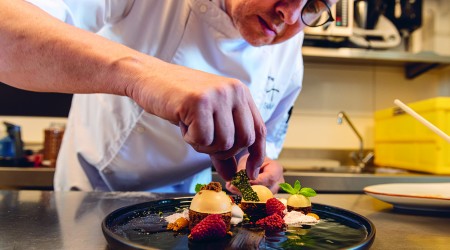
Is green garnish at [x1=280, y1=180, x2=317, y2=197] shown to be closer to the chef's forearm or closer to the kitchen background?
the chef's forearm

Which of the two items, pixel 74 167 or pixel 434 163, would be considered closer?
pixel 74 167

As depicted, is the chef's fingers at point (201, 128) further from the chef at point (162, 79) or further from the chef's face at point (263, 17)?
the chef's face at point (263, 17)

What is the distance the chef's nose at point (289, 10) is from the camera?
97 centimetres

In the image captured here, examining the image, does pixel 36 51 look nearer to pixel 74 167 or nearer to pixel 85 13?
pixel 85 13

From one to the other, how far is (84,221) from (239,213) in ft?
0.94

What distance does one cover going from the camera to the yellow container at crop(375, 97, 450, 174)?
69.1 inches

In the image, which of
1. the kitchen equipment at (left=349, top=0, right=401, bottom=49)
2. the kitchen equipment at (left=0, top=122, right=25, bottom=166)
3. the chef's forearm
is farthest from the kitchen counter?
the kitchen equipment at (left=349, top=0, right=401, bottom=49)

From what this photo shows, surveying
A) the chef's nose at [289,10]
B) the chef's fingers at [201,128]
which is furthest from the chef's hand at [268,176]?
the chef's fingers at [201,128]

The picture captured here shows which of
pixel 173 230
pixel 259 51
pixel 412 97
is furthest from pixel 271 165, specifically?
pixel 412 97

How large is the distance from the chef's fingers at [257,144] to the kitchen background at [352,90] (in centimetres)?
172

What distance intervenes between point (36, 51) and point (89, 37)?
0.09 meters

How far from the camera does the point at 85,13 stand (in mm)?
899

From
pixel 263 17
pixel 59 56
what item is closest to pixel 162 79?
pixel 59 56

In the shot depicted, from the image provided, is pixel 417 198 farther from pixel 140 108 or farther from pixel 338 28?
pixel 338 28
